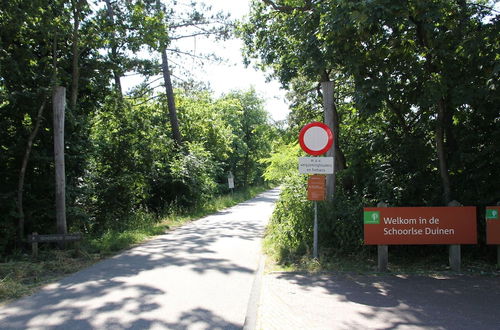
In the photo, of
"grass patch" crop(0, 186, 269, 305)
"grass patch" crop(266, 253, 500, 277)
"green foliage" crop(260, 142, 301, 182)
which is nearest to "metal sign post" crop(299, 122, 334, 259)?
"grass patch" crop(266, 253, 500, 277)

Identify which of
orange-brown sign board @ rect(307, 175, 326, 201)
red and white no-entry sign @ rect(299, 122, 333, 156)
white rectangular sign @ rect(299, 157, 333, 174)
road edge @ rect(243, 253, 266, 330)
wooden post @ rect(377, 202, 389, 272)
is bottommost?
road edge @ rect(243, 253, 266, 330)

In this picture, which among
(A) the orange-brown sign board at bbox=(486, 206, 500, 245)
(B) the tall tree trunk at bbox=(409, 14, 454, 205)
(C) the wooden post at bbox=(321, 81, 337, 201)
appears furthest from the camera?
(C) the wooden post at bbox=(321, 81, 337, 201)

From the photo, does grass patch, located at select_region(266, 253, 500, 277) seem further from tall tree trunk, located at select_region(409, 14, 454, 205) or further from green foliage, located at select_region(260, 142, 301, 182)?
green foliage, located at select_region(260, 142, 301, 182)

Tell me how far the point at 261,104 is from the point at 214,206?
29.4m

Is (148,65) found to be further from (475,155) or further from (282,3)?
(475,155)

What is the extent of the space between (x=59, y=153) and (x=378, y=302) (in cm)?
779

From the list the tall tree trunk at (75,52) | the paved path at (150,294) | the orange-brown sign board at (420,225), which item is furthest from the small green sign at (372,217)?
the tall tree trunk at (75,52)

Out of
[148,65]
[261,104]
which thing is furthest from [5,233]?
[261,104]

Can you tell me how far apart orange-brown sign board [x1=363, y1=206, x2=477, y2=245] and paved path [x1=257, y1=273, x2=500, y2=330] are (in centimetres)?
81

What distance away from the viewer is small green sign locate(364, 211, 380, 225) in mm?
7820

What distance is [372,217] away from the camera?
7.83m

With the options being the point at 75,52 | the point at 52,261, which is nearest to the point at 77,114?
the point at 75,52

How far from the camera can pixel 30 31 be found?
1059 cm

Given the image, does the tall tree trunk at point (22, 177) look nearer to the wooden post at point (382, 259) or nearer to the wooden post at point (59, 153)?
the wooden post at point (59, 153)
